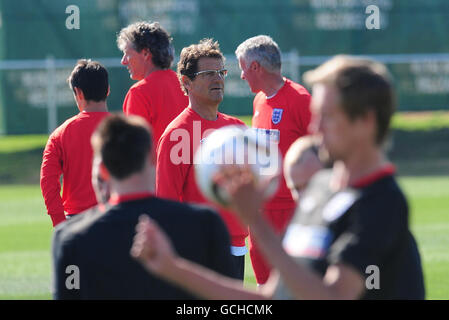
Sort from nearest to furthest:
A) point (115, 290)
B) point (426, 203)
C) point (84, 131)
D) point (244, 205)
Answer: point (244, 205)
point (115, 290)
point (84, 131)
point (426, 203)

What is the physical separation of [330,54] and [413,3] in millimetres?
→ 2288

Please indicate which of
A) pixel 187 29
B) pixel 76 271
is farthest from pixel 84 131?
pixel 187 29

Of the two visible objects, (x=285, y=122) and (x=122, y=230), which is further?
(x=285, y=122)

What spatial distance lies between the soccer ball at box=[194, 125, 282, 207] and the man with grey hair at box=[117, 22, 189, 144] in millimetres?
2960

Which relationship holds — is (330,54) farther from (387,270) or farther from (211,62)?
(387,270)

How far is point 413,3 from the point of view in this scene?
20.6 metres

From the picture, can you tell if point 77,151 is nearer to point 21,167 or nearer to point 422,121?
point 21,167

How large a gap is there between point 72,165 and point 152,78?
3.56 ft

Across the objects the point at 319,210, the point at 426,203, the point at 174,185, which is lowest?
the point at 426,203

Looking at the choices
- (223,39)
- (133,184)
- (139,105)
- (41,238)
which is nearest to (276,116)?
(139,105)

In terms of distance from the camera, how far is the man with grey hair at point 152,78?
6.99 m

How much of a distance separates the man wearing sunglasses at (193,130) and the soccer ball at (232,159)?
6.17ft

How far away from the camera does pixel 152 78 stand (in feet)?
23.4

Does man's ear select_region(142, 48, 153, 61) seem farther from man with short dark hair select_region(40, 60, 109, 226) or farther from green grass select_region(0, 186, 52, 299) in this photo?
green grass select_region(0, 186, 52, 299)
